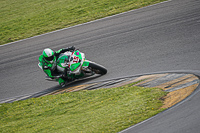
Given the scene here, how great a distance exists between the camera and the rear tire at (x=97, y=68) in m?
9.52

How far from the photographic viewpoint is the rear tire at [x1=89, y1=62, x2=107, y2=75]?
952 centimetres

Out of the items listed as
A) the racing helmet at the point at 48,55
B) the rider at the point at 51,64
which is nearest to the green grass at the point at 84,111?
the rider at the point at 51,64

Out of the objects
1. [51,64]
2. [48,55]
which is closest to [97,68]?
[51,64]

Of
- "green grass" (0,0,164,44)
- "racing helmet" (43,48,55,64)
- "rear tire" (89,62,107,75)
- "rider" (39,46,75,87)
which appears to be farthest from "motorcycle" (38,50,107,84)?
"green grass" (0,0,164,44)

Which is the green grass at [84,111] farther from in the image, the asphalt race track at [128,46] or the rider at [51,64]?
the rider at [51,64]

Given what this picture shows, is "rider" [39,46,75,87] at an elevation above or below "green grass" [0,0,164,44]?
below

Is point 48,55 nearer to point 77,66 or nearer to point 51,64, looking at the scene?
point 51,64

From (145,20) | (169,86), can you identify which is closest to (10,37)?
(145,20)

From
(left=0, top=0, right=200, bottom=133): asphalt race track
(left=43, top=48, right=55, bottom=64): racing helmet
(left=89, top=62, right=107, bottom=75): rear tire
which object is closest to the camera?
(left=43, top=48, right=55, bottom=64): racing helmet

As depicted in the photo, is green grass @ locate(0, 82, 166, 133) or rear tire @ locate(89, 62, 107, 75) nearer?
green grass @ locate(0, 82, 166, 133)

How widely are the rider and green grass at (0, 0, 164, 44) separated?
6230 mm

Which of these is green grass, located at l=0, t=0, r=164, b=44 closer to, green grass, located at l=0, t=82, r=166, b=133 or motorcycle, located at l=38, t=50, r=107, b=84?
motorcycle, located at l=38, t=50, r=107, b=84

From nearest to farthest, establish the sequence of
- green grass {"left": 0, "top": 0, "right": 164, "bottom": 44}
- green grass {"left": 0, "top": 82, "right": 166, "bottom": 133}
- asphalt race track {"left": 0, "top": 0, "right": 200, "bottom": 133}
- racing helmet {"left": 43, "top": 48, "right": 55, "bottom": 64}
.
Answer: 1. green grass {"left": 0, "top": 82, "right": 166, "bottom": 133}
2. racing helmet {"left": 43, "top": 48, "right": 55, "bottom": 64}
3. asphalt race track {"left": 0, "top": 0, "right": 200, "bottom": 133}
4. green grass {"left": 0, "top": 0, "right": 164, "bottom": 44}

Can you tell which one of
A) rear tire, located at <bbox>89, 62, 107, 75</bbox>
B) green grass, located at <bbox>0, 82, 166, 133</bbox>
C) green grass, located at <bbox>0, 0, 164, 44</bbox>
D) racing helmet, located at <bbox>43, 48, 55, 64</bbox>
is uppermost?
green grass, located at <bbox>0, 0, 164, 44</bbox>
